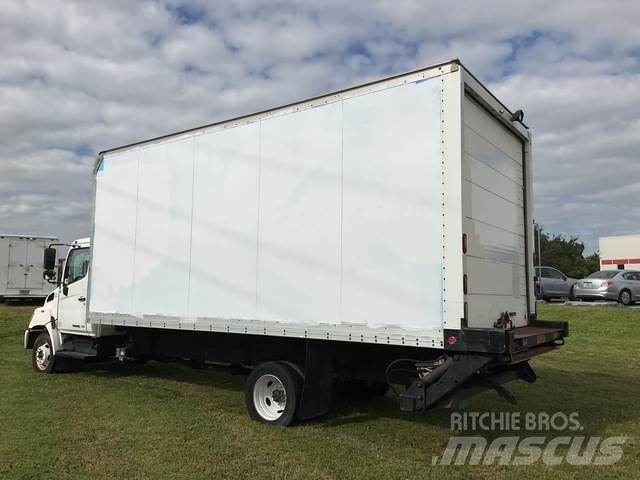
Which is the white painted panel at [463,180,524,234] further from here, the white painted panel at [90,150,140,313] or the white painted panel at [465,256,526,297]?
the white painted panel at [90,150,140,313]

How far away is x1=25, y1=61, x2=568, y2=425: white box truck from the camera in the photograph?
507 cm

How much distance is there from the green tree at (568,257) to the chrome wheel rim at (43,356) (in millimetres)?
72020

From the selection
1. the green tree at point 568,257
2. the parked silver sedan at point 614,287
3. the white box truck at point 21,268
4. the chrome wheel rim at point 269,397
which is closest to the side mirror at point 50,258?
the chrome wheel rim at point 269,397

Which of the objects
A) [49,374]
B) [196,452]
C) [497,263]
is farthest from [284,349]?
[49,374]

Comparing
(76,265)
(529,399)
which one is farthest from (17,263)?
→ (529,399)

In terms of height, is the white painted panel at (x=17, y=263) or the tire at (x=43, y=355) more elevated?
the white painted panel at (x=17, y=263)

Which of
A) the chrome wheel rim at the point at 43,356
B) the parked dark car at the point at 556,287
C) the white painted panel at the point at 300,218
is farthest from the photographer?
the parked dark car at the point at 556,287

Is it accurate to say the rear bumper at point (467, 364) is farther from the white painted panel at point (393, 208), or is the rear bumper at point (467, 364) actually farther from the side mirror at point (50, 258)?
the side mirror at point (50, 258)

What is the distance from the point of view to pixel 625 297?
20203 millimetres

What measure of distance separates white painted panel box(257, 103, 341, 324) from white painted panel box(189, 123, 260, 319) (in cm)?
17

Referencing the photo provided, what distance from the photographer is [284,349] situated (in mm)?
6609

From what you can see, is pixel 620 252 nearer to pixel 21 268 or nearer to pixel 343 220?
pixel 21 268

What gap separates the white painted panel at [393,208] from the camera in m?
5.11

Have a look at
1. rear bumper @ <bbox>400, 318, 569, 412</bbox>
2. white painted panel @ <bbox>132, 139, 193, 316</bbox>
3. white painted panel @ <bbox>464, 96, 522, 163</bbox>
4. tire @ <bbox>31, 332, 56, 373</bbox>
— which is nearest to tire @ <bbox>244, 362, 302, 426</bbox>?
white painted panel @ <bbox>132, 139, 193, 316</bbox>
